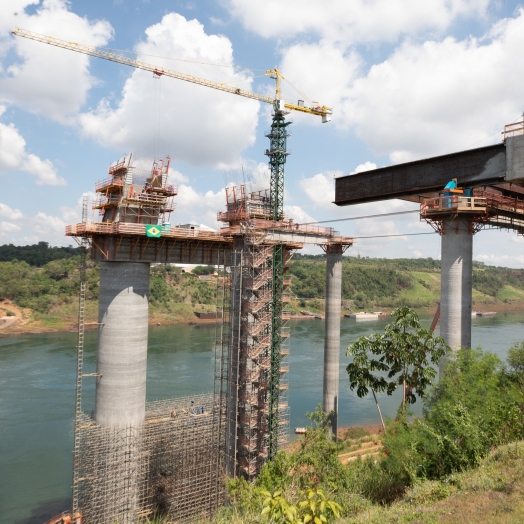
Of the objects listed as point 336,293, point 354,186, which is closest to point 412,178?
point 354,186

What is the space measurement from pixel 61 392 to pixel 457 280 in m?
42.6

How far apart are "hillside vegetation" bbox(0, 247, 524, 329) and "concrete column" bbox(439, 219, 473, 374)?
36.5 meters

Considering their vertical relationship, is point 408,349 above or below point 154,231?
below

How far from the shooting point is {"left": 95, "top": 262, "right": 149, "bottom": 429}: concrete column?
26969 mm

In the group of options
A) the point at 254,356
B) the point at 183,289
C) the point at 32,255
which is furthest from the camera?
the point at 32,255

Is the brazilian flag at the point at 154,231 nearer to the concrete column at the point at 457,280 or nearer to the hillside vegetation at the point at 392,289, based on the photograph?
the concrete column at the point at 457,280

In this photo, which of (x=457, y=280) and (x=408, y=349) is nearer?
(x=457, y=280)

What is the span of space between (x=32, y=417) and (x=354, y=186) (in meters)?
37.7

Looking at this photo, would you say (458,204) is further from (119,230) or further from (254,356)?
(119,230)

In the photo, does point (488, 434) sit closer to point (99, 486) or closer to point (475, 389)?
point (475, 389)

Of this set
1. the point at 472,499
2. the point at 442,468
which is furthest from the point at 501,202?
the point at 472,499

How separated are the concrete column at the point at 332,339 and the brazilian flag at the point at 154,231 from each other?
13403mm

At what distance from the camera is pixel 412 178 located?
1689 cm

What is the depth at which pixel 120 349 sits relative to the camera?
1065 inches
